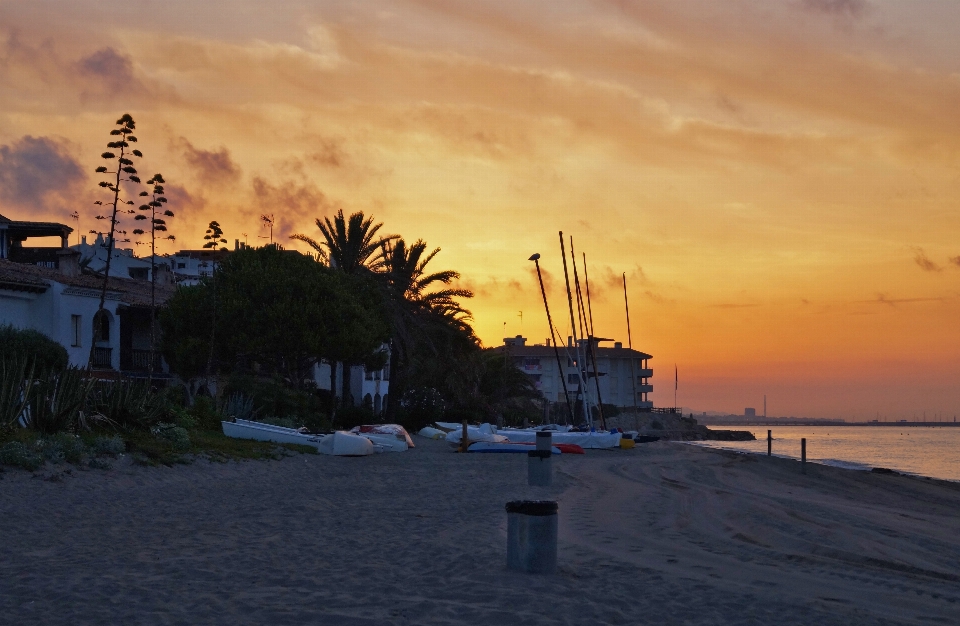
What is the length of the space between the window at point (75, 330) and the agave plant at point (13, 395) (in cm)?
2224

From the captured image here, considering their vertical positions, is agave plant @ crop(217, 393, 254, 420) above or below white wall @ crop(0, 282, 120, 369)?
below

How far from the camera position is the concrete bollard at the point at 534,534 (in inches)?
358

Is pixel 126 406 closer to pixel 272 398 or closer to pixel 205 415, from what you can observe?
pixel 205 415

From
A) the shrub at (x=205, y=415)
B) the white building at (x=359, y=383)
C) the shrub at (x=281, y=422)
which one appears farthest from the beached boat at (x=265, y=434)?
the white building at (x=359, y=383)

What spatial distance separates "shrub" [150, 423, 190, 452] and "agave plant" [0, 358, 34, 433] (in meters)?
3.25

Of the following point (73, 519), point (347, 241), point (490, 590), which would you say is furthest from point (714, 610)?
point (347, 241)

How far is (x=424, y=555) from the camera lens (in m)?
10.6

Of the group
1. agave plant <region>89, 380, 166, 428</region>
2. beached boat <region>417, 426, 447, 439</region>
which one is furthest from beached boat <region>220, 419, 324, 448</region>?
beached boat <region>417, 426, 447, 439</region>

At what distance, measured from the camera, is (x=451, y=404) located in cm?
5678

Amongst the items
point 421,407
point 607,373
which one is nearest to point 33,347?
point 421,407

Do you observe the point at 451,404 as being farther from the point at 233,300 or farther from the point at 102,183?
the point at 102,183

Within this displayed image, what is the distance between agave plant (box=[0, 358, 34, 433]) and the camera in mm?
19703

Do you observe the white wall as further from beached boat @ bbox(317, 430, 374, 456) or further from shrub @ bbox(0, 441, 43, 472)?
shrub @ bbox(0, 441, 43, 472)

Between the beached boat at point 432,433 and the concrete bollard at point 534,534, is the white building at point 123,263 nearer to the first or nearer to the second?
the beached boat at point 432,433
